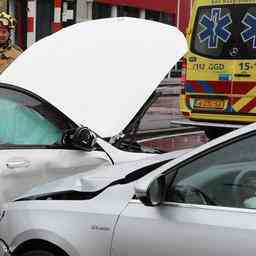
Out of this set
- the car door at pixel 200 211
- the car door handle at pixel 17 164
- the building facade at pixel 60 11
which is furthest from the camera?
the building facade at pixel 60 11

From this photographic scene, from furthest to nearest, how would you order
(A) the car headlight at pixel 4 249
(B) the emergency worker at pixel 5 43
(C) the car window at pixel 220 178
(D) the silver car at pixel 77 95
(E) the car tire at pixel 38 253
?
(B) the emergency worker at pixel 5 43 < (D) the silver car at pixel 77 95 < (A) the car headlight at pixel 4 249 < (E) the car tire at pixel 38 253 < (C) the car window at pixel 220 178

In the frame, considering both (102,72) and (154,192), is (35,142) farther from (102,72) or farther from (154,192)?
(154,192)

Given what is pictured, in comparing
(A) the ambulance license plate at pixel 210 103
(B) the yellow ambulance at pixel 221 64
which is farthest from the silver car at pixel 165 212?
(A) the ambulance license plate at pixel 210 103

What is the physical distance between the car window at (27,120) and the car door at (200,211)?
5.61 feet

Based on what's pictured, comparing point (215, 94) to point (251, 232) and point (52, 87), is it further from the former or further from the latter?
point (251, 232)

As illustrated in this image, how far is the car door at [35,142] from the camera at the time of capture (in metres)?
5.18

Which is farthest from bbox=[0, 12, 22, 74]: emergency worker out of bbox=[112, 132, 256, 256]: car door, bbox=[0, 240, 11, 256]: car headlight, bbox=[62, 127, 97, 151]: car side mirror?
bbox=[112, 132, 256, 256]: car door

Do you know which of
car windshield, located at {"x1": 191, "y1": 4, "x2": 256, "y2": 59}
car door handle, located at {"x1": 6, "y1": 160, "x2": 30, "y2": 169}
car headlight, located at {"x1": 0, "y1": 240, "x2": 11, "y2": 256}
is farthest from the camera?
car windshield, located at {"x1": 191, "y1": 4, "x2": 256, "y2": 59}

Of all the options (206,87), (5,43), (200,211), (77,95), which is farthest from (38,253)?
(206,87)

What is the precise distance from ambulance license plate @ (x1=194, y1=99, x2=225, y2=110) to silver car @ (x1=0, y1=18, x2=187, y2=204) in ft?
17.3

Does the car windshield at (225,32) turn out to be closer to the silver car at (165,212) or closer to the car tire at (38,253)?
the silver car at (165,212)

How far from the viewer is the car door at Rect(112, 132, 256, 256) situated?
3492mm

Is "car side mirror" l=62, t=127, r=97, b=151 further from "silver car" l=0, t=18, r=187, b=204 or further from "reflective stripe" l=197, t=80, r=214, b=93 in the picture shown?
"reflective stripe" l=197, t=80, r=214, b=93

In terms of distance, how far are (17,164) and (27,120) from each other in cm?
43
